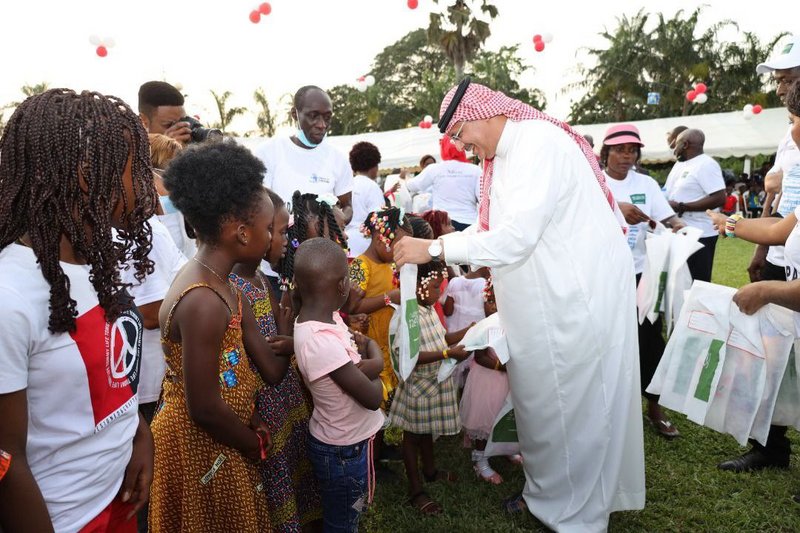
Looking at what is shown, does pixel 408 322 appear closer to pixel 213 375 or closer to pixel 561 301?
pixel 561 301

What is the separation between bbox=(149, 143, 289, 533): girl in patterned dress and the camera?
1.78 metres

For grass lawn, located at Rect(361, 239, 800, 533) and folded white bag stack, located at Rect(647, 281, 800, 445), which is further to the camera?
grass lawn, located at Rect(361, 239, 800, 533)

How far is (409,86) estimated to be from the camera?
41.2m

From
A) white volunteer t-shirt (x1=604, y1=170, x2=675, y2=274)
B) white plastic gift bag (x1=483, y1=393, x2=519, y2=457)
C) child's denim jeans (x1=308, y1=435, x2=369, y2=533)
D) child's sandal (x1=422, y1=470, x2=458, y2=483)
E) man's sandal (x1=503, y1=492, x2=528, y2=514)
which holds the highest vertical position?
white volunteer t-shirt (x1=604, y1=170, x2=675, y2=274)

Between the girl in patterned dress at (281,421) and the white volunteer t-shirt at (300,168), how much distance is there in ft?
4.36

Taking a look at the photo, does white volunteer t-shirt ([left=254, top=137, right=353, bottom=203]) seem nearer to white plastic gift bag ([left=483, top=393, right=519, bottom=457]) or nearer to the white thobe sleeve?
the white thobe sleeve

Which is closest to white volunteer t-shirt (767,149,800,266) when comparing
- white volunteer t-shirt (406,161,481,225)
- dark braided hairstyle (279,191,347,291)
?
dark braided hairstyle (279,191,347,291)

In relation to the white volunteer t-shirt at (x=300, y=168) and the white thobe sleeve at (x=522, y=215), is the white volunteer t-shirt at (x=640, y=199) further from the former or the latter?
the white volunteer t-shirt at (x=300, y=168)

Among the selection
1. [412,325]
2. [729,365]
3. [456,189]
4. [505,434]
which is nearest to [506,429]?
[505,434]

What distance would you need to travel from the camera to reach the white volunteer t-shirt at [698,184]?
6.00 metres

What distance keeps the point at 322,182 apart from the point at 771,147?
1582 cm

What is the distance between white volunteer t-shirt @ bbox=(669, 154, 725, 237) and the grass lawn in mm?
2771

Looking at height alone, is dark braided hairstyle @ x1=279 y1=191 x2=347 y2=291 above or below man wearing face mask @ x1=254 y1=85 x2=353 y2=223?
below

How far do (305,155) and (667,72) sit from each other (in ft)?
97.9
